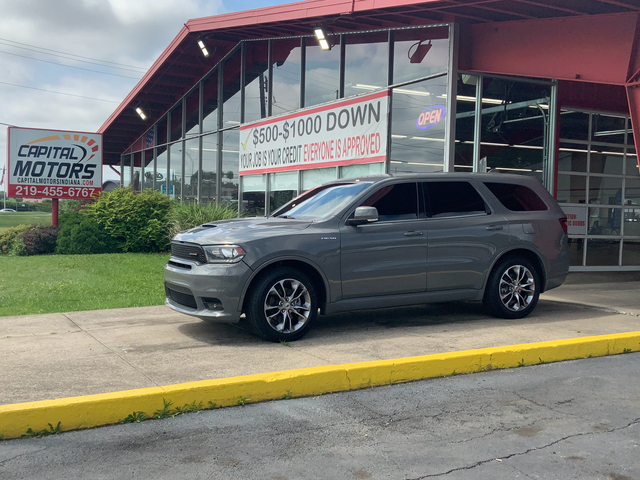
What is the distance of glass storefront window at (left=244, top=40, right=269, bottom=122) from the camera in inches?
672

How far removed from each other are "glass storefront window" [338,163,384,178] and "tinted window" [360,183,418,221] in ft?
15.4

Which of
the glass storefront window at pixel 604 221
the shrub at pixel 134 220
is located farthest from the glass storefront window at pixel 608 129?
the shrub at pixel 134 220

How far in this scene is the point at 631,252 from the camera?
1414 cm

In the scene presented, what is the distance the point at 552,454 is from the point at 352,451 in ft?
4.05

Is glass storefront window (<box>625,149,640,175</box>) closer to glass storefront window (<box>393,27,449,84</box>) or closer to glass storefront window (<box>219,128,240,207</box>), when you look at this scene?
glass storefront window (<box>393,27,449,84</box>)

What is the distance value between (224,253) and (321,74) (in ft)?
30.2

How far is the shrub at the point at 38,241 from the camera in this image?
16.9 metres

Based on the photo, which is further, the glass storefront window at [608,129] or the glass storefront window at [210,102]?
the glass storefront window at [210,102]

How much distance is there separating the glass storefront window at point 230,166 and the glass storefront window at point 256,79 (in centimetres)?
93

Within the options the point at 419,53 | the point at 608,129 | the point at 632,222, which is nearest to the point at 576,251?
the point at 632,222

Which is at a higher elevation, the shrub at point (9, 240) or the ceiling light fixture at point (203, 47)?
the ceiling light fixture at point (203, 47)

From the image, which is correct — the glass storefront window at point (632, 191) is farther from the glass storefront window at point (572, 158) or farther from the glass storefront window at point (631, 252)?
the glass storefront window at point (572, 158)

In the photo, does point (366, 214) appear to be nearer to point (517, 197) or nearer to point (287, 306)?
point (287, 306)

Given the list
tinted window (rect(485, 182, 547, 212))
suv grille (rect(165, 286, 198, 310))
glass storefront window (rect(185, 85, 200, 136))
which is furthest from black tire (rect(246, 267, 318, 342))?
glass storefront window (rect(185, 85, 200, 136))
